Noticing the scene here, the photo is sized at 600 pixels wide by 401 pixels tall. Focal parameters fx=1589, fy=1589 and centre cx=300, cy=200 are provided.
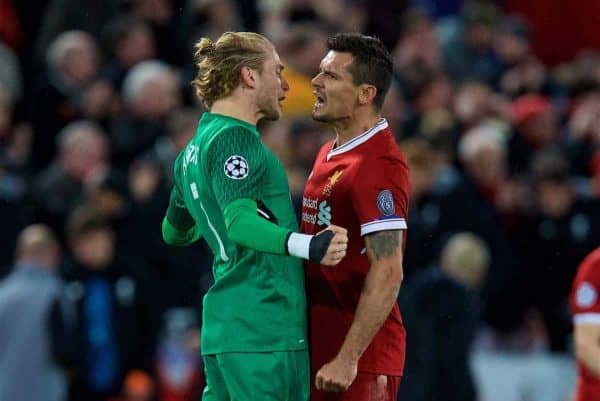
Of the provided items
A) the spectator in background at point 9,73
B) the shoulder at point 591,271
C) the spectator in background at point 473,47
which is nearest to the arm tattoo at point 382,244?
the shoulder at point 591,271

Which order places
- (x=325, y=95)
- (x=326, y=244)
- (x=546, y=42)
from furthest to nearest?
(x=546, y=42)
(x=325, y=95)
(x=326, y=244)

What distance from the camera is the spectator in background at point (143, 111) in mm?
11672

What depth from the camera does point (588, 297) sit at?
7789mm

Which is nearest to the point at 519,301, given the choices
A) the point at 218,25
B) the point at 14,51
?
the point at 218,25

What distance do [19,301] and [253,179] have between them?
4.57 metres

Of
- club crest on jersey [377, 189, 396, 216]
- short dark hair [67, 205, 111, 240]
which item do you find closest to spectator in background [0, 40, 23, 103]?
short dark hair [67, 205, 111, 240]

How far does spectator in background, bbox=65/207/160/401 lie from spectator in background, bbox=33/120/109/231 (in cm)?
56

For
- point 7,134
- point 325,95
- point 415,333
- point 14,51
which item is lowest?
point 415,333

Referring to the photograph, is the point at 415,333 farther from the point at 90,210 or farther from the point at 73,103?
the point at 73,103

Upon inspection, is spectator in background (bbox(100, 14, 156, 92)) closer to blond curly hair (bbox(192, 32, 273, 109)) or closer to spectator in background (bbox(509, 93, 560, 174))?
spectator in background (bbox(509, 93, 560, 174))

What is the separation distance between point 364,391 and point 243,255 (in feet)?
2.52

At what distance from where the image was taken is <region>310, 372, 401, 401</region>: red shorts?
21.3 feet

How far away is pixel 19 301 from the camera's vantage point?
1034cm

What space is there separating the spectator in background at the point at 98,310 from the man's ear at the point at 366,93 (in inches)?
164
